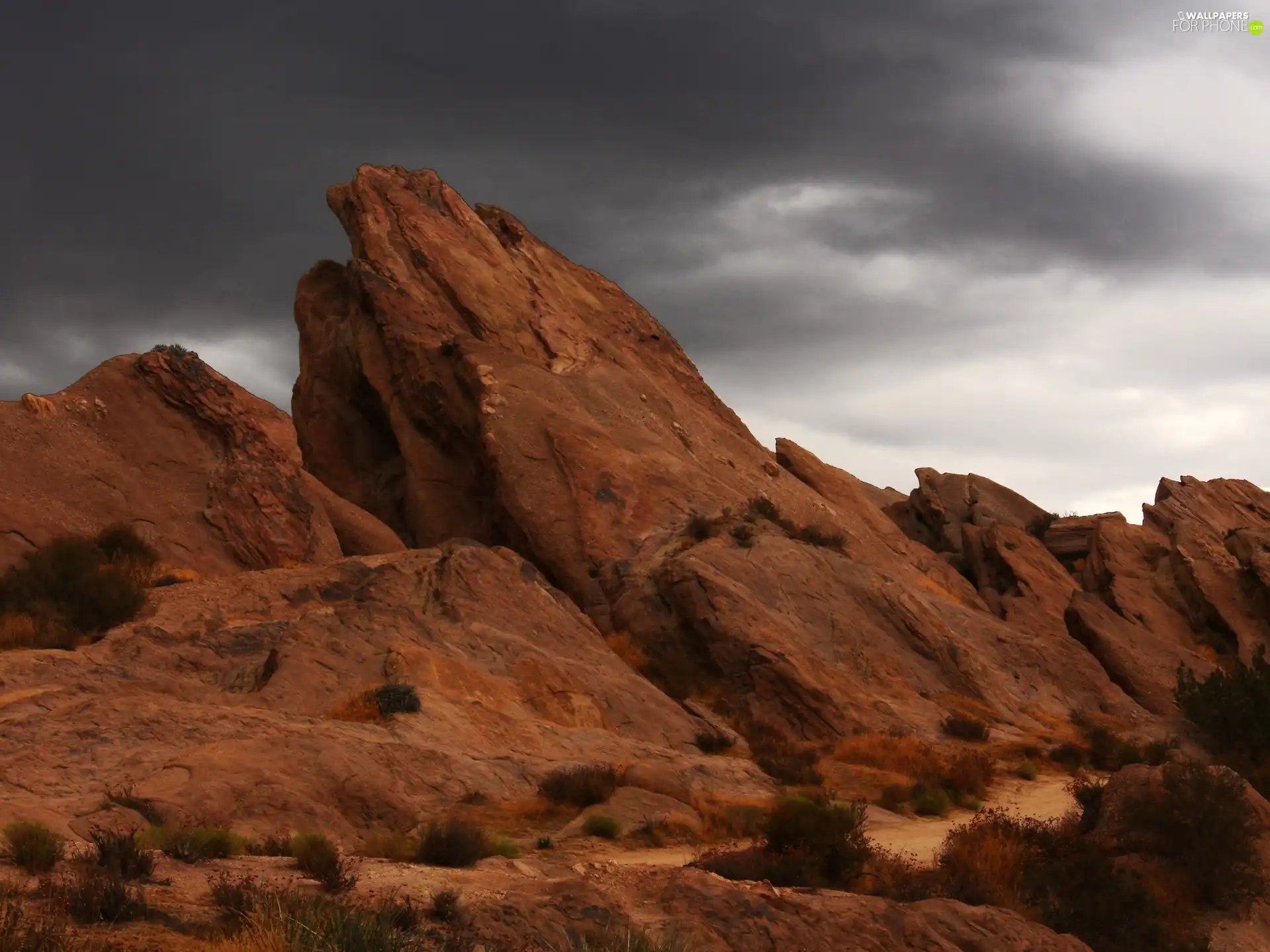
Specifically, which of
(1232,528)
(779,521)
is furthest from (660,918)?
(1232,528)

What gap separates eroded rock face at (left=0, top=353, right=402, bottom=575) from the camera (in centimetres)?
2719

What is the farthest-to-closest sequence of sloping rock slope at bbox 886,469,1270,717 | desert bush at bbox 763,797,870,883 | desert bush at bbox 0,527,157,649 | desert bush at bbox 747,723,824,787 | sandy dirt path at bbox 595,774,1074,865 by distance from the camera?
1. sloping rock slope at bbox 886,469,1270,717
2. desert bush at bbox 747,723,824,787
3. desert bush at bbox 0,527,157,649
4. sandy dirt path at bbox 595,774,1074,865
5. desert bush at bbox 763,797,870,883

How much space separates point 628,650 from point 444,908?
19.0 metres

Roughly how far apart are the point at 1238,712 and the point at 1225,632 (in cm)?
1812

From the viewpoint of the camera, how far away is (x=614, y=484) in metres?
32.5

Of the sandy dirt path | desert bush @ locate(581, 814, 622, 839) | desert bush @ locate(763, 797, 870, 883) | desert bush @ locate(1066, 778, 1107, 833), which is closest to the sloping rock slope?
the sandy dirt path

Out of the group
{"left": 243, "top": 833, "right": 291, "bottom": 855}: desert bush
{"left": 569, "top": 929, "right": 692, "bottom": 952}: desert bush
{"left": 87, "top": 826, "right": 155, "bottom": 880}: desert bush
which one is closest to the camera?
{"left": 569, "top": 929, "right": 692, "bottom": 952}: desert bush

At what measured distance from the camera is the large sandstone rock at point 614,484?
2825cm

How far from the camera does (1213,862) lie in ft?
44.2

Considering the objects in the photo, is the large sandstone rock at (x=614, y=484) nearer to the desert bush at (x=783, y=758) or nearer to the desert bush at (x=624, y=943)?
the desert bush at (x=783, y=758)

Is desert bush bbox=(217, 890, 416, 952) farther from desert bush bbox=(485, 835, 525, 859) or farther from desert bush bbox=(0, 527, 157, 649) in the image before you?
desert bush bbox=(0, 527, 157, 649)

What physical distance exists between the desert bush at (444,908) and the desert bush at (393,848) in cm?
299

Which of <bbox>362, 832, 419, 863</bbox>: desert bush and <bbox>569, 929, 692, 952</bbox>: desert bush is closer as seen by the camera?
<bbox>569, 929, 692, 952</bbox>: desert bush

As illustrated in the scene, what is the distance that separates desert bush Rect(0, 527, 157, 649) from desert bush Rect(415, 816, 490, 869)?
458 inches
